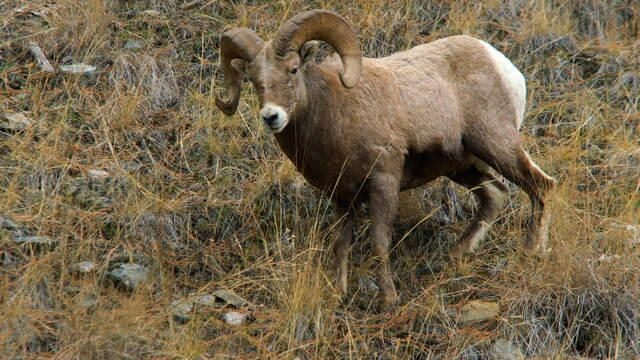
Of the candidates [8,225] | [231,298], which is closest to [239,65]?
[231,298]

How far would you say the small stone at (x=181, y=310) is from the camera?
6.14m

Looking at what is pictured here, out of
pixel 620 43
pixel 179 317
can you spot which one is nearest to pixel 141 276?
pixel 179 317

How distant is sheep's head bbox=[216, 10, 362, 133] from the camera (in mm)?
6238

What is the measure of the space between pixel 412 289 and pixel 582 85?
133 inches

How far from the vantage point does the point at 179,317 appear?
6.14 m

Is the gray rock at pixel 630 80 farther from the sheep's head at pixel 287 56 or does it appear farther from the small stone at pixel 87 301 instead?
the small stone at pixel 87 301

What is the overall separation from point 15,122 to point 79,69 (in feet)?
3.07

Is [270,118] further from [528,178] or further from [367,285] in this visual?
[528,178]

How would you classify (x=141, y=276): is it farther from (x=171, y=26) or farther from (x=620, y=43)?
(x=620, y=43)

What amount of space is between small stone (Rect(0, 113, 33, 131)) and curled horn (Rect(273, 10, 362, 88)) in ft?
9.44

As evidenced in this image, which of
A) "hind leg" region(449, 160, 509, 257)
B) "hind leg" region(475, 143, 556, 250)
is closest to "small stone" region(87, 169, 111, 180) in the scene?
"hind leg" region(449, 160, 509, 257)

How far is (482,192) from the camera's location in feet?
25.4

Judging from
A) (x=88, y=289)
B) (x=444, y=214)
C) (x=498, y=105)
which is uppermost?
(x=498, y=105)

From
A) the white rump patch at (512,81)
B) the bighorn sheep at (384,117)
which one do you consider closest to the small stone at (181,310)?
the bighorn sheep at (384,117)
